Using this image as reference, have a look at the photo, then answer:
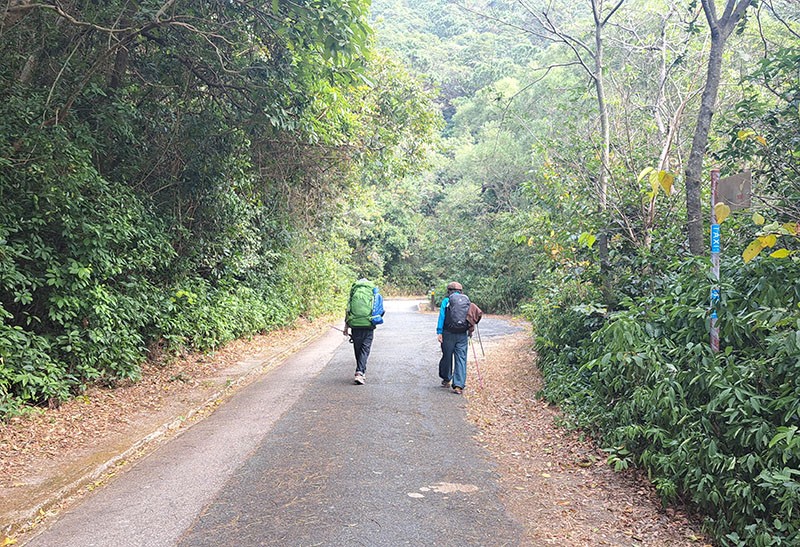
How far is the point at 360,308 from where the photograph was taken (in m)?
10.1

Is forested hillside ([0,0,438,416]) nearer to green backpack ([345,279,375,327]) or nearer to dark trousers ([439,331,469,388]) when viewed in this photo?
green backpack ([345,279,375,327])

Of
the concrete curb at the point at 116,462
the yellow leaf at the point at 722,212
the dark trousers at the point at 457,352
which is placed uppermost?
the yellow leaf at the point at 722,212

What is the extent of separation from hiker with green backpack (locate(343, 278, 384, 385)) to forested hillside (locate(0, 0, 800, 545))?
2.97 m

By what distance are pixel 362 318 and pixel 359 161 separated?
755 cm

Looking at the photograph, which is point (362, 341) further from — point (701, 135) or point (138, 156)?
point (701, 135)

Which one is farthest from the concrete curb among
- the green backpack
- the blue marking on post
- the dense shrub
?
the blue marking on post

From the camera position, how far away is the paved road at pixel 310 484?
4324 mm

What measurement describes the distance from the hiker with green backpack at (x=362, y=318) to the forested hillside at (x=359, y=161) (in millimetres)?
2970

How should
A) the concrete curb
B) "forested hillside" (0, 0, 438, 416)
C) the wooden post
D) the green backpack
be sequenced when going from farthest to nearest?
the green backpack, "forested hillside" (0, 0, 438, 416), the wooden post, the concrete curb

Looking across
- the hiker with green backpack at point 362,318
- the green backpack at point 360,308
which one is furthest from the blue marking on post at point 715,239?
the green backpack at point 360,308

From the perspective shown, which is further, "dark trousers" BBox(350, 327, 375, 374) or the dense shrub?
"dark trousers" BBox(350, 327, 375, 374)

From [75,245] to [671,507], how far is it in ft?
24.2

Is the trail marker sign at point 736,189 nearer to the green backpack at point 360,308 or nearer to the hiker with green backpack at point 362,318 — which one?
the hiker with green backpack at point 362,318

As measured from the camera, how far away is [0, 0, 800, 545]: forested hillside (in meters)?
4.62
